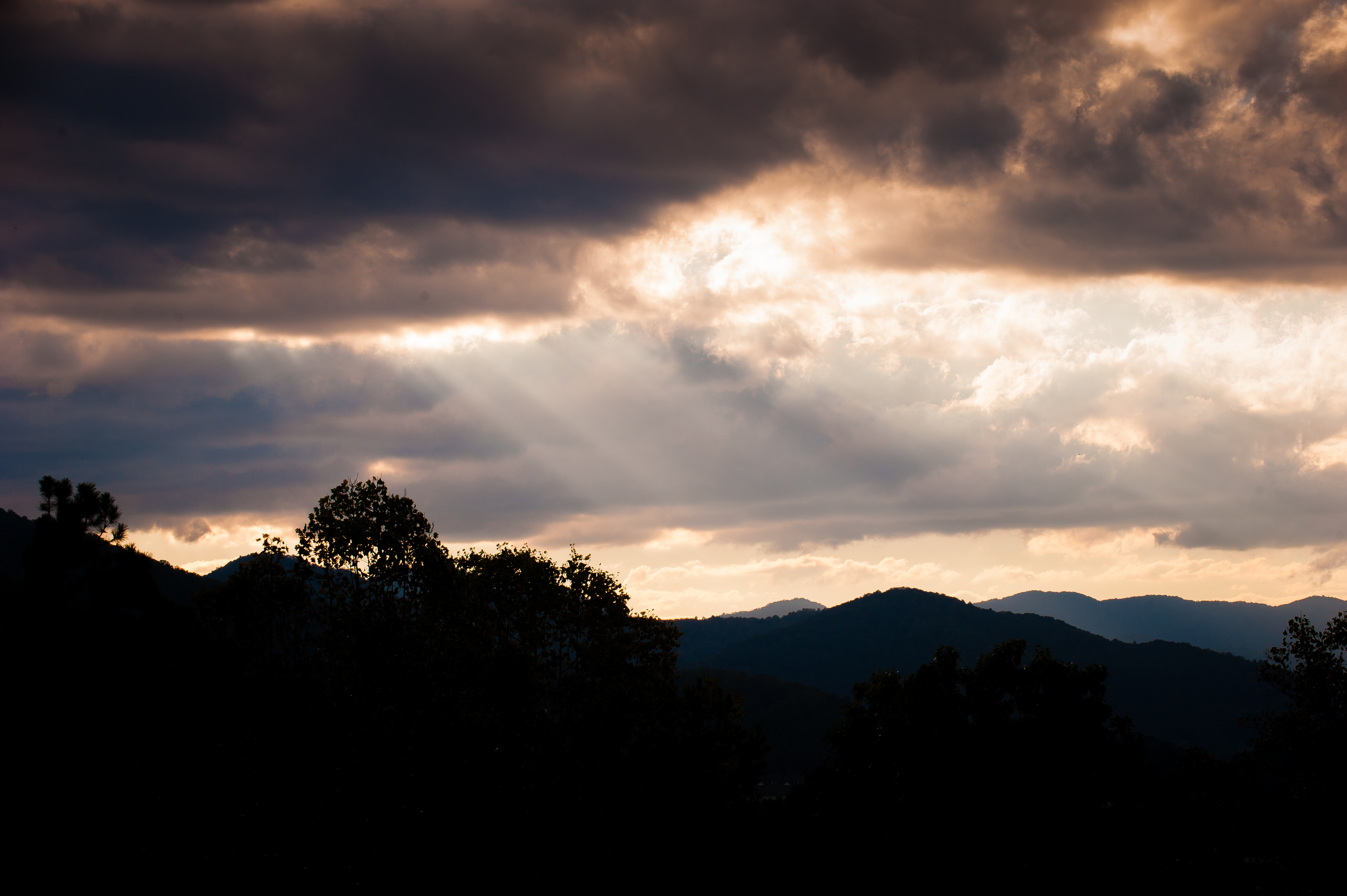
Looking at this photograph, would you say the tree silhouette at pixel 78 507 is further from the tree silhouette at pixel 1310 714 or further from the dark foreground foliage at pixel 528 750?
the tree silhouette at pixel 1310 714

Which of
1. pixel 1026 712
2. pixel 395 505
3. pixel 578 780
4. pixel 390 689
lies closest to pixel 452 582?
pixel 395 505

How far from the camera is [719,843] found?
60125 millimetres

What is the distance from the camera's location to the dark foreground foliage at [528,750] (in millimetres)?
47750

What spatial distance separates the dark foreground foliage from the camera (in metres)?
47.8

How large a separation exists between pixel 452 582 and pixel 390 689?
50.7ft

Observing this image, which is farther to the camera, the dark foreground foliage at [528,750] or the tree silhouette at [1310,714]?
the dark foreground foliage at [528,750]

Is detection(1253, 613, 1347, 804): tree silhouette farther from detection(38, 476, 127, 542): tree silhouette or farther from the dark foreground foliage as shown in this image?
detection(38, 476, 127, 542): tree silhouette

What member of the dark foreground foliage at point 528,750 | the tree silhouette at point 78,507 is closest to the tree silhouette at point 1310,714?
the dark foreground foliage at point 528,750

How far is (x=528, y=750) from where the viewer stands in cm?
5834

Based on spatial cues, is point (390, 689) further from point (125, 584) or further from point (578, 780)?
point (125, 584)

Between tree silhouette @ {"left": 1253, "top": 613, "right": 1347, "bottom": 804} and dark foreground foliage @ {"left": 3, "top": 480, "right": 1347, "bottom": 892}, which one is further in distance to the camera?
dark foreground foliage @ {"left": 3, "top": 480, "right": 1347, "bottom": 892}

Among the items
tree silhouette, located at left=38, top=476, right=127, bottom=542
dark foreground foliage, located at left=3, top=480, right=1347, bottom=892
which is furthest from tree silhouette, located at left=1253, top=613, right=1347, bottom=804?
tree silhouette, located at left=38, top=476, right=127, bottom=542

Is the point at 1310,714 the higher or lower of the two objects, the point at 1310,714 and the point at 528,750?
the higher

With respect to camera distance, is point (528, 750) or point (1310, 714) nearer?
point (1310, 714)
